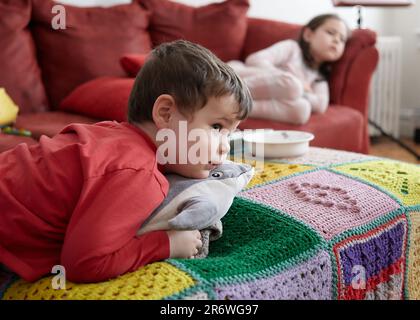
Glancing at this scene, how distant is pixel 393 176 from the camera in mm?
1234

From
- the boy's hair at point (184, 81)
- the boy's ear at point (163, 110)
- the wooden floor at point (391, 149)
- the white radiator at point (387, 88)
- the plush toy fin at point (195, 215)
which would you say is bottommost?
the wooden floor at point (391, 149)

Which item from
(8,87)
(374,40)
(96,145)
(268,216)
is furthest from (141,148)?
(374,40)

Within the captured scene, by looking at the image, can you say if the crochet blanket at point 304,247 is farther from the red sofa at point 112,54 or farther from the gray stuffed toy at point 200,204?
the red sofa at point 112,54

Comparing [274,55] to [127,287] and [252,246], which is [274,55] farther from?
[127,287]

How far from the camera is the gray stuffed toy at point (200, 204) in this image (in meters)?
0.87

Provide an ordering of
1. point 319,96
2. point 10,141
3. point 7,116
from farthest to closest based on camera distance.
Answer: point 319,96
point 7,116
point 10,141

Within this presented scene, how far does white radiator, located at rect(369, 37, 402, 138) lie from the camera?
3.46m

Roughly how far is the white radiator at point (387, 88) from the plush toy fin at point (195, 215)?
283 centimetres

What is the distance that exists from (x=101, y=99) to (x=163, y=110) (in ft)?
3.44

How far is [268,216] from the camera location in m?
1.02

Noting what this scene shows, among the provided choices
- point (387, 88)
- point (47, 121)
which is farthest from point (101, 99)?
point (387, 88)

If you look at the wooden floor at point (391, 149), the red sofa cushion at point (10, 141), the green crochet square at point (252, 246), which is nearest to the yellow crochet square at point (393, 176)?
the green crochet square at point (252, 246)
